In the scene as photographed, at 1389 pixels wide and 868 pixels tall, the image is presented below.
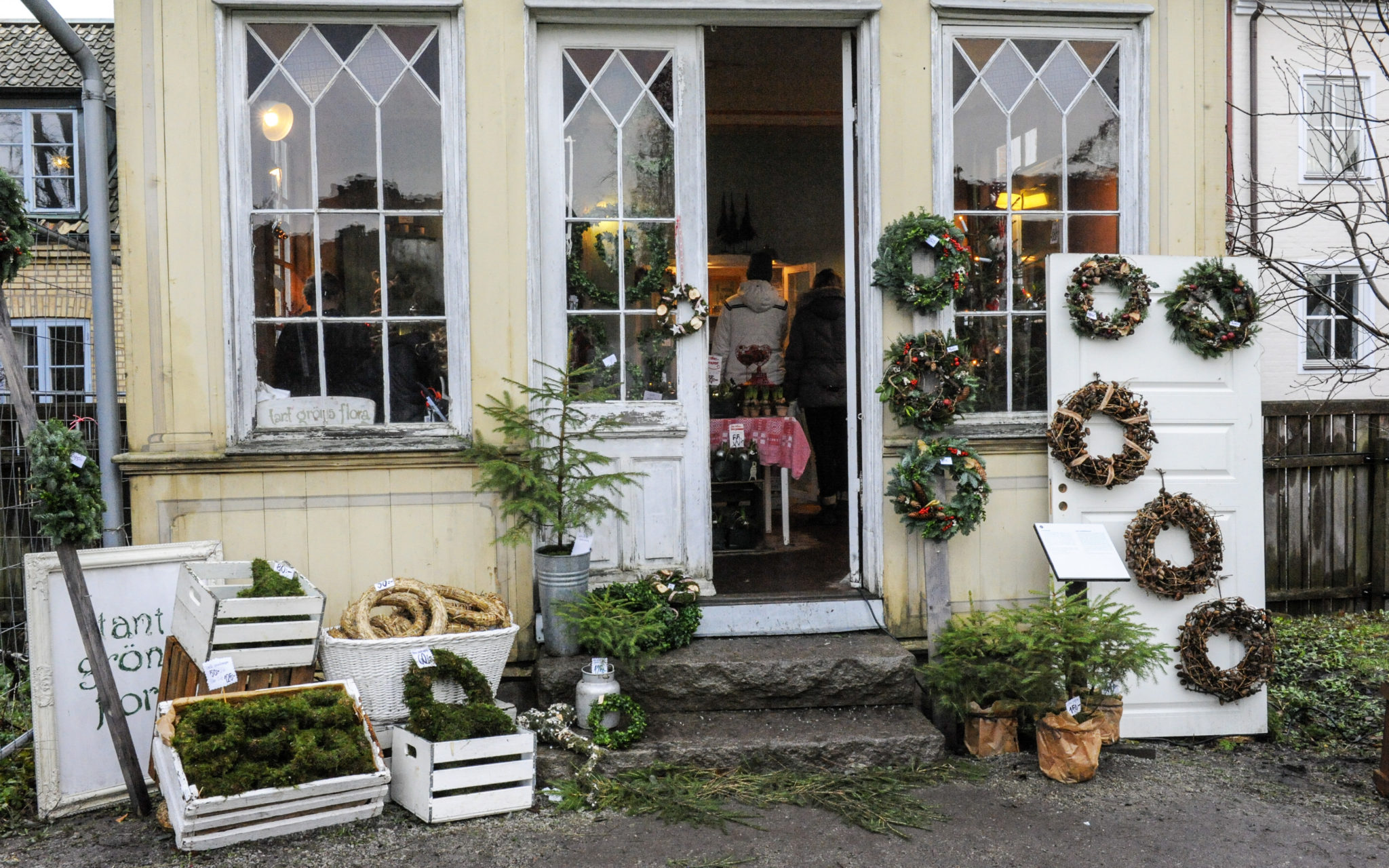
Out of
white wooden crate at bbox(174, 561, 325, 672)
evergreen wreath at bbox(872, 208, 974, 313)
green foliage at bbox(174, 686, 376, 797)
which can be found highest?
evergreen wreath at bbox(872, 208, 974, 313)

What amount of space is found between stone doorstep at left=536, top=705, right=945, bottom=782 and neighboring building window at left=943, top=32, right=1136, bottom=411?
69.0 inches

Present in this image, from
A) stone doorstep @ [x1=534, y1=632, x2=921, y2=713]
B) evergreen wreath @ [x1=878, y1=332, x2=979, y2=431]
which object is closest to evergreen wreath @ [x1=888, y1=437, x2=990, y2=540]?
evergreen wreath @ [x1=878, y1=332, x2=979, y2=431]

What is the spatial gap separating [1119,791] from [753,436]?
319 centimetres

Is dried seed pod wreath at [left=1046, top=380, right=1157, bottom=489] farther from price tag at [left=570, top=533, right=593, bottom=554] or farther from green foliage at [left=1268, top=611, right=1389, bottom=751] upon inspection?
price tag at [left=570, top=533, right=593, bottom=554]

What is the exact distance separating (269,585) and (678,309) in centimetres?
220

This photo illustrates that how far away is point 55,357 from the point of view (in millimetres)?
9297

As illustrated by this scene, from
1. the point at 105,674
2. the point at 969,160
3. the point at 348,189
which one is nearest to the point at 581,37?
the point at 348,189

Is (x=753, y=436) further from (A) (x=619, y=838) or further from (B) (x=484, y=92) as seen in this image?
(A) (x=619, y=838)

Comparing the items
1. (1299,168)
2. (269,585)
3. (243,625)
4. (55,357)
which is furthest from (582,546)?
(1299,168)

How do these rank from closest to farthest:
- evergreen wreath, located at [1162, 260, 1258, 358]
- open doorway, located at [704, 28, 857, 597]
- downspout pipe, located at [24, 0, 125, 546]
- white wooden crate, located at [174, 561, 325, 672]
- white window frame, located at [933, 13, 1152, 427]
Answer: white wooden crate, located at [174, 561, 325, 672]
downspout pipe, located at [24, 0, 125, 546]
evergreen wreath, located at [1162, 260, 1258, 358]
white window frame, located at [933, 13, 1152, 427]
open doorway, located at [704, 28, 857, 597]

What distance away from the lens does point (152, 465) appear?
179 inches

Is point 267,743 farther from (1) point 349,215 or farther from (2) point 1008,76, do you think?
(2) point 1008,76

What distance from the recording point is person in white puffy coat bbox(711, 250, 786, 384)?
739 cm

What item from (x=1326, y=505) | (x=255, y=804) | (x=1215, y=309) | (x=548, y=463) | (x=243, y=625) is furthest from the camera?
(x=1326, y=505)
